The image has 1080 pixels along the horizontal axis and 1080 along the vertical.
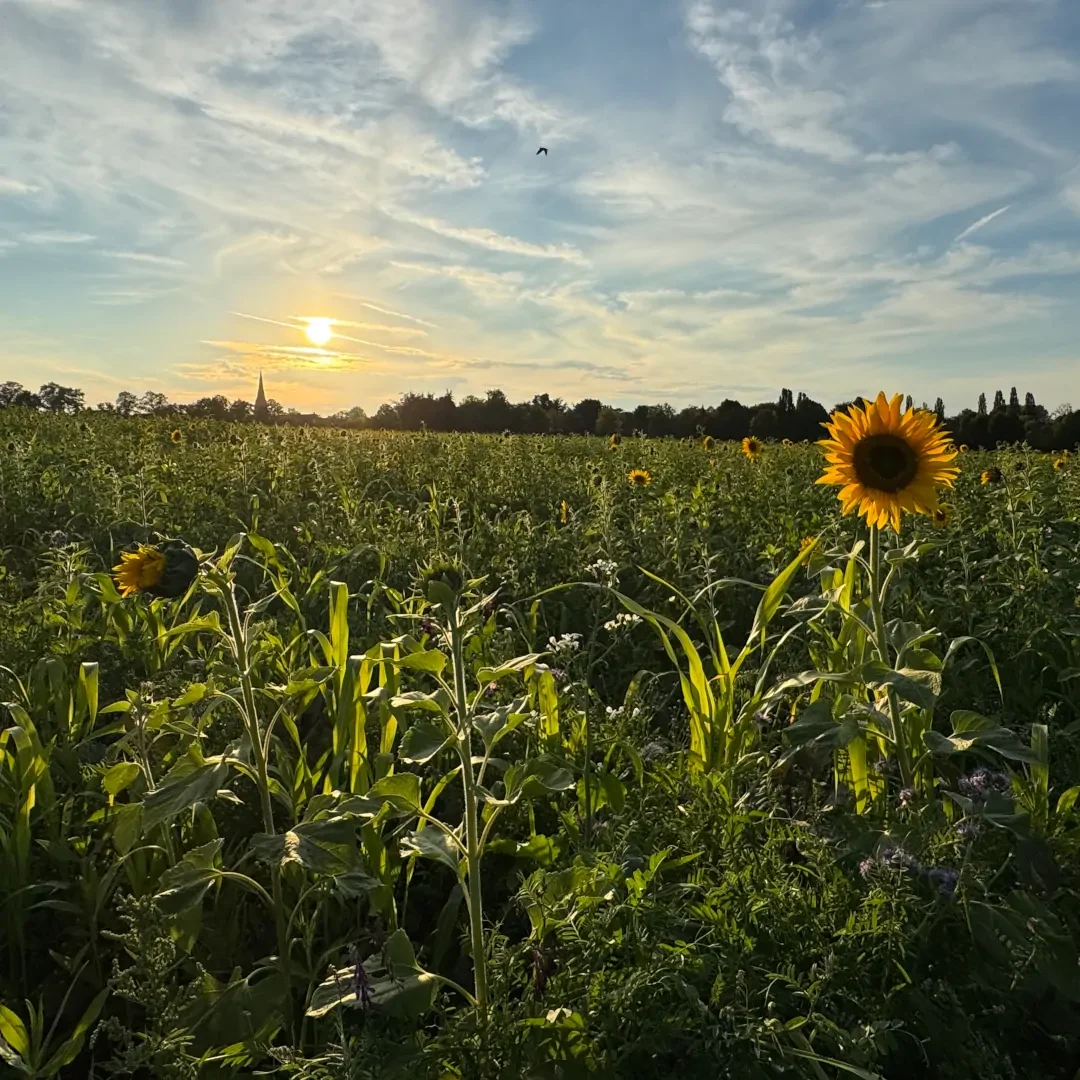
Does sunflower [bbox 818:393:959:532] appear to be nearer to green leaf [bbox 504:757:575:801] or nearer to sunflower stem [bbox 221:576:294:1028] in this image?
green leaf [bbox 504:757:575:801]

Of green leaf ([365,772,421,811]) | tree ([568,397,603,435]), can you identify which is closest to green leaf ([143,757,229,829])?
green leaf ([365,772,421,811])

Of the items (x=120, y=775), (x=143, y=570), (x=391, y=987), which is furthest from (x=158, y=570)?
(x=391, y=987)

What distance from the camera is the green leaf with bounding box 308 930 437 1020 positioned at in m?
1.22

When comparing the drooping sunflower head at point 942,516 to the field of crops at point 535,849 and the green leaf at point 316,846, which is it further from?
the green leaf at point 316,846

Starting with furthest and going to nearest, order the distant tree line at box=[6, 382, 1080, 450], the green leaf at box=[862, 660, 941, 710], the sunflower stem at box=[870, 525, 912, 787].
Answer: the distant tree line at box=[6, 382, 1080, 450] → the sunflower stem at box=[870, 525, 912, 787] → the green leaf at box=[862, 660, 941, 710]

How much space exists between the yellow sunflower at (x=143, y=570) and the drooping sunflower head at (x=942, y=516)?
2656mm

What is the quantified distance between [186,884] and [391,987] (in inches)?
15.9

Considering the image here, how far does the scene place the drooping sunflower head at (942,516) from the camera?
3398 millimetres

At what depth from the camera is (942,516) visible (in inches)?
142

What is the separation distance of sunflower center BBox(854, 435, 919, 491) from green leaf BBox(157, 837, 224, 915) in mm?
1801

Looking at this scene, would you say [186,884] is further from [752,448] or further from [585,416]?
[585,416]

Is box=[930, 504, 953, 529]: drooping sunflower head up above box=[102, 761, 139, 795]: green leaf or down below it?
above

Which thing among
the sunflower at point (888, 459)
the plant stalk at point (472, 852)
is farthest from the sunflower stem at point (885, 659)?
the plant stalk at point (472, 852)

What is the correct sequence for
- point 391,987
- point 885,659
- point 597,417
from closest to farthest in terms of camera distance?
point 391,987
point 885,659
point 597,417
